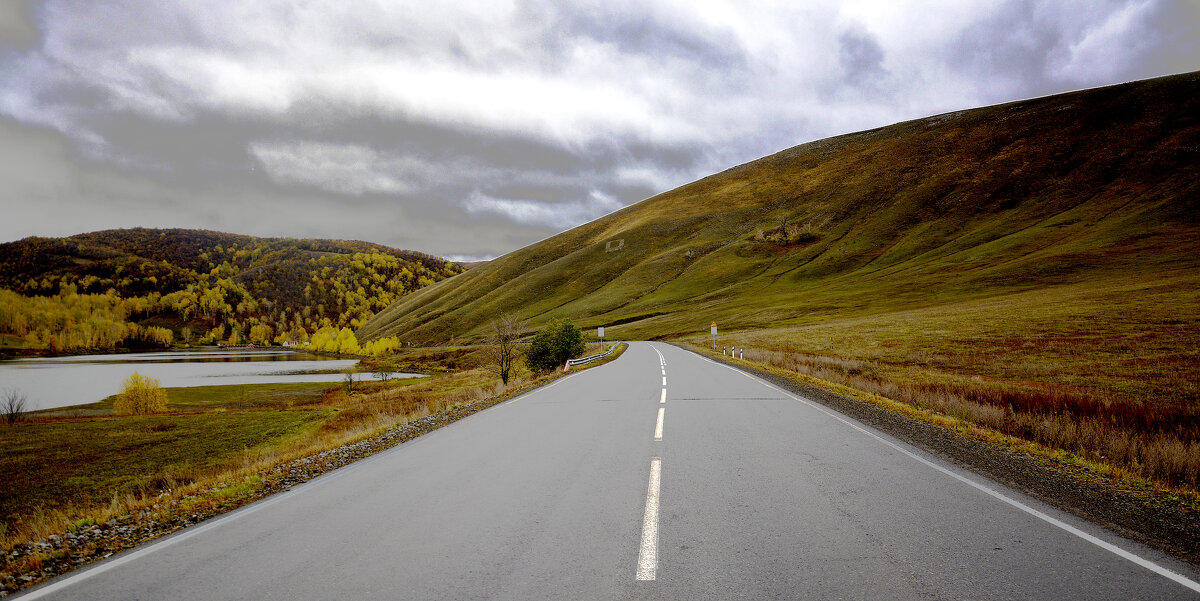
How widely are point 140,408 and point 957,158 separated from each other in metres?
169

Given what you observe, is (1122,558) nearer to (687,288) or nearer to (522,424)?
(522,424)

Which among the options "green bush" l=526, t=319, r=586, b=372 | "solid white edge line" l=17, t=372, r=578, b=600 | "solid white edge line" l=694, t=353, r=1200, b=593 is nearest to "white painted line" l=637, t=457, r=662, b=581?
"solid white edge line" l=694, t=353, r=1200, b=593

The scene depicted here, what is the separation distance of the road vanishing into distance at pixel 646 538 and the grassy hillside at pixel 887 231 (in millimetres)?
54956

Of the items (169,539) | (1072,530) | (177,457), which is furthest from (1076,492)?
(177,457)

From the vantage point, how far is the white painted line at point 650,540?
12.5ft

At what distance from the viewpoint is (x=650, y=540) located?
4.38 meters

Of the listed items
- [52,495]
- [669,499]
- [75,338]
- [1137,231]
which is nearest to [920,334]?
[669,499]

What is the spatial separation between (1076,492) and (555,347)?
41180 millimetres

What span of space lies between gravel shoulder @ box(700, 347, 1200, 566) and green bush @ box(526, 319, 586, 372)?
36.5 metres

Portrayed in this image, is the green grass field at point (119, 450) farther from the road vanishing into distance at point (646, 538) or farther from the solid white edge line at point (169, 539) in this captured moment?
the road vanishing into distance at point (646, 538)

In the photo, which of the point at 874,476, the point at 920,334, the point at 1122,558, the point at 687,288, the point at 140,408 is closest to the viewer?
the point at 1122,558

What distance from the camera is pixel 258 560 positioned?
13.9 feet

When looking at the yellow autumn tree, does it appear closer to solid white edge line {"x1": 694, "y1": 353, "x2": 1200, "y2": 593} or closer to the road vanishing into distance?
the road vanishing into distance

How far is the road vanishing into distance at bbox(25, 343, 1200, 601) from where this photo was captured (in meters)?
3.63
